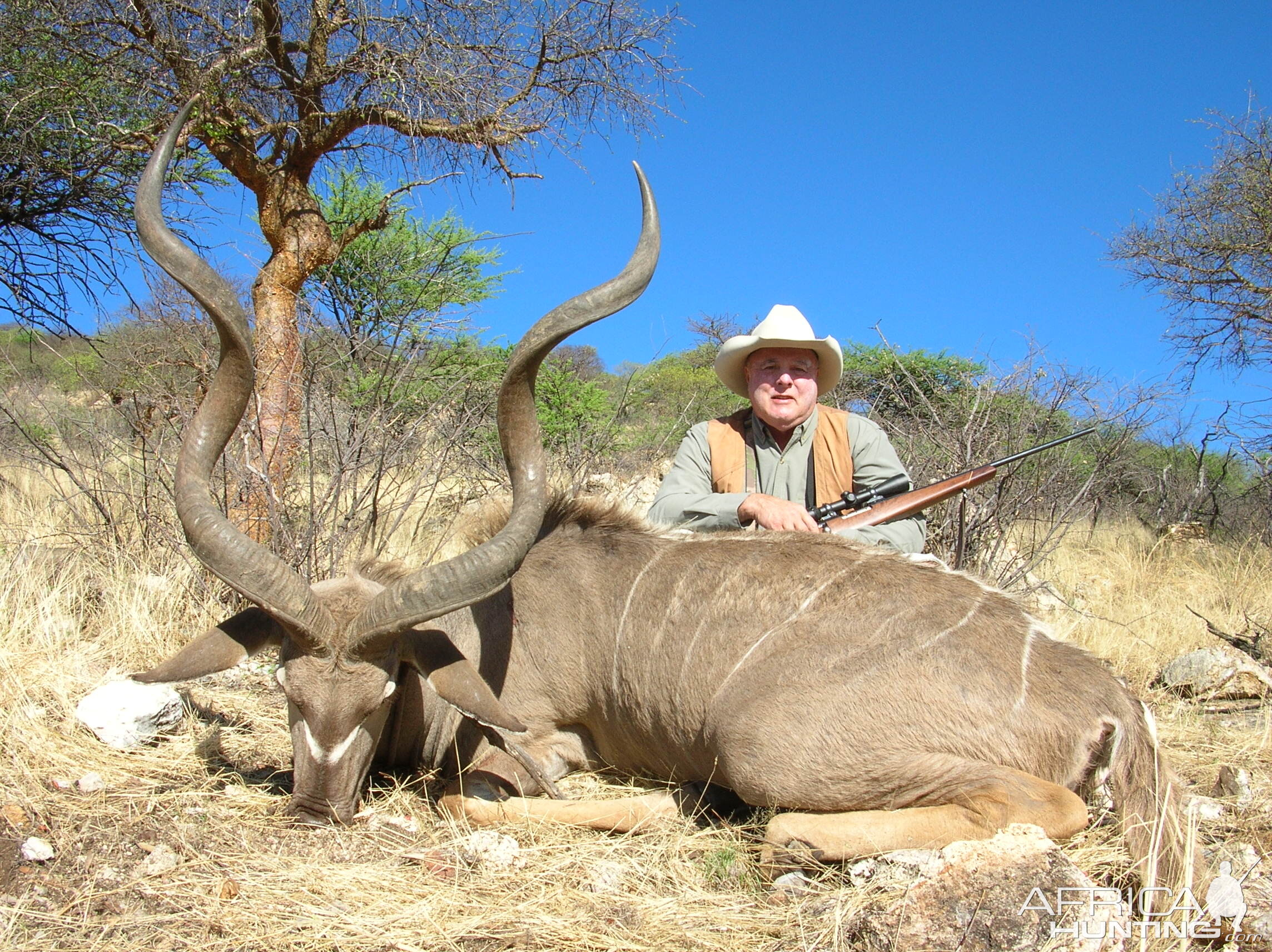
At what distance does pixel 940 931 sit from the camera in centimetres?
201

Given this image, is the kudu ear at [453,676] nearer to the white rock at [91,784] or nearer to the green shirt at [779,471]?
the white rock at [91,784]

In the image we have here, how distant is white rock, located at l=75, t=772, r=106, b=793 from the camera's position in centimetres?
303

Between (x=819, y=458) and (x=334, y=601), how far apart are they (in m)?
2.22

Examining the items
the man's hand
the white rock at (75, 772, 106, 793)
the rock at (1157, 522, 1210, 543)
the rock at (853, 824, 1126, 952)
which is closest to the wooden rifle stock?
the man's hand

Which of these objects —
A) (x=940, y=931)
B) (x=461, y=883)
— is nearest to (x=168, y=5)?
(x=461, y=883)

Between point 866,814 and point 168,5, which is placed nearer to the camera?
point 866,814

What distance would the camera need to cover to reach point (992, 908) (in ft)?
6.64

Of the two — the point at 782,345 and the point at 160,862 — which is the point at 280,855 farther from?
the point at 782,345

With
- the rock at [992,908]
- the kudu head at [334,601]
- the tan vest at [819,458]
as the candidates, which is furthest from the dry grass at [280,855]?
the tan vest at [819,458]

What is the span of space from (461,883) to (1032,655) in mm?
1769

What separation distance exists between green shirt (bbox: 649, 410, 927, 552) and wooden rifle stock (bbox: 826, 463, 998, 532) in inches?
3.4

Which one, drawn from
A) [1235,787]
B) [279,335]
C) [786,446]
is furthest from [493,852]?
[279,335]

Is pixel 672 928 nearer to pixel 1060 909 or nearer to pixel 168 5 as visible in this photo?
pixel 1060 909

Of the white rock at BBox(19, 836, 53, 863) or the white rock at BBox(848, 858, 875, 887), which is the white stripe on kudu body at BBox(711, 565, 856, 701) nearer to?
the white rock at BBox(848, 858, 875, 887)
